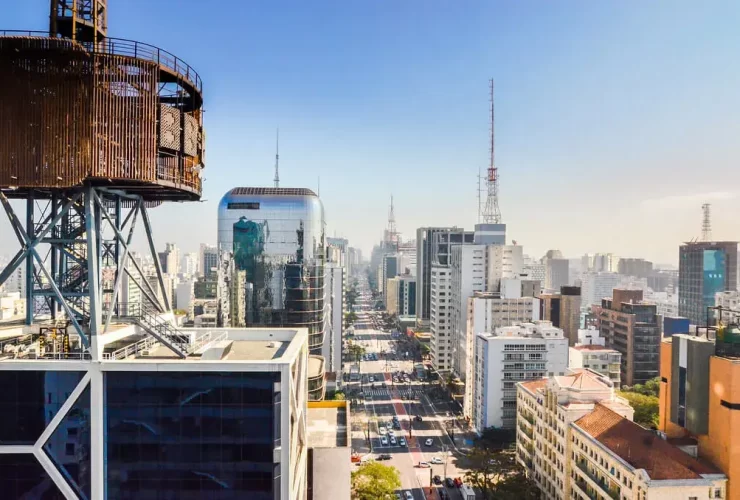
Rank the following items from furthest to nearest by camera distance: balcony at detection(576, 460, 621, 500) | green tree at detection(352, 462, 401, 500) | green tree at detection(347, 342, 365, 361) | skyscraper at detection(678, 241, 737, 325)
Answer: skyscraper at detection(678, 241, 737, 325) < green tree at detection(347, 342, 365, 361) < green tree at detection(352, 462, 401, 500) < balcony at detection(576, 460, 621, 500)

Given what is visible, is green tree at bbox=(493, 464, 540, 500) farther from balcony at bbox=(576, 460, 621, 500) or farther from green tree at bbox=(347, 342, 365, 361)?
green tree at bbox=(347, 342, 365, 361)

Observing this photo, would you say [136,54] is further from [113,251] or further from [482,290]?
[482,290]

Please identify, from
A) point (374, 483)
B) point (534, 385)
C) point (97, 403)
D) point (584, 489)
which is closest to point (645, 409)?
point (534, 385)

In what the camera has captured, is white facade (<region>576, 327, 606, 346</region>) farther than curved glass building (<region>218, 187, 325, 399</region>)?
Yes

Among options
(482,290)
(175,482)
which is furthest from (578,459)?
(482,290)

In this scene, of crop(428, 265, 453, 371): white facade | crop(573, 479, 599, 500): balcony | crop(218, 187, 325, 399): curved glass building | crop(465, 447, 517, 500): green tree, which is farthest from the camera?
crop(428, 265, 453, 371): white facade

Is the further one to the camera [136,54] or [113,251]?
[113,251]

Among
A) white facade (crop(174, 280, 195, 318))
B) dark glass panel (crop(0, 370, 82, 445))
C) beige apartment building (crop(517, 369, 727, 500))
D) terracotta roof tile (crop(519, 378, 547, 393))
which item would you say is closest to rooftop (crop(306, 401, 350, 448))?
dark glass panel (crop(0, 370, 82, 445))
